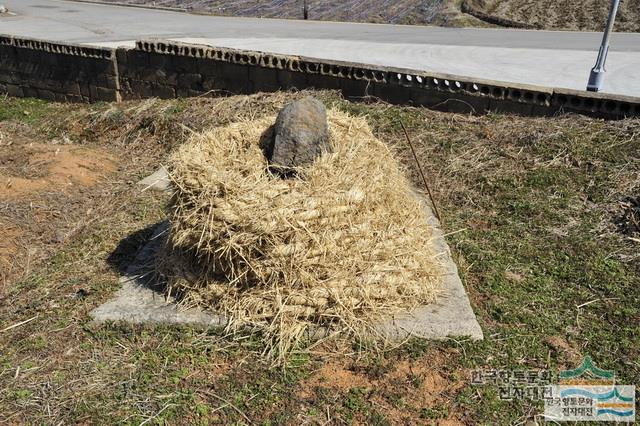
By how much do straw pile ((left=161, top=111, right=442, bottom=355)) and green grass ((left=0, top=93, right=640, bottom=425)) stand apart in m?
0.26

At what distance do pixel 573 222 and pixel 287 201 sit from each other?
2882 millimetres

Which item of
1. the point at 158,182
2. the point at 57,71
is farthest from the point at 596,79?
the point at 57,71

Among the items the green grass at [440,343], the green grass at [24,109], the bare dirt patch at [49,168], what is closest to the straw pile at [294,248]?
the green grass at [440,343]

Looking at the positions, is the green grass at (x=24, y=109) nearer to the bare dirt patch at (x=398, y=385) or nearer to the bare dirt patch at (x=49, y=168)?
the bare dirt patch at (x=49, y=168)

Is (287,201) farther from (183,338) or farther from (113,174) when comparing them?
(113,174)

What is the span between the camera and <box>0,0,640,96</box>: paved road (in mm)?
10000

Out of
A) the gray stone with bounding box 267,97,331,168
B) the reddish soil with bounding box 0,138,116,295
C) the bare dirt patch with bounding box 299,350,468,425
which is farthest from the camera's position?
the reddish soil with bounding box 0,138,116,295

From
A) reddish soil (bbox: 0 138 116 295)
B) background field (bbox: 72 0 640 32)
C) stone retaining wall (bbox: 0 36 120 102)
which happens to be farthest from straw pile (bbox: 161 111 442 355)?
background field (bbox: 72 0 640 32)

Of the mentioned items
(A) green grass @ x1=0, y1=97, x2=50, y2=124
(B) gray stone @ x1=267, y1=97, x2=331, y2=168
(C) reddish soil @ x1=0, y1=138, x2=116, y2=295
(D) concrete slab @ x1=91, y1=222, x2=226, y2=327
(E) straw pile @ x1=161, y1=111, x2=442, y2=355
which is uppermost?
(B) gray stone @ x1=267, y1=97, x2=331, y2=168

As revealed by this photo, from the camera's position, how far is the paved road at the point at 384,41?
394 inches

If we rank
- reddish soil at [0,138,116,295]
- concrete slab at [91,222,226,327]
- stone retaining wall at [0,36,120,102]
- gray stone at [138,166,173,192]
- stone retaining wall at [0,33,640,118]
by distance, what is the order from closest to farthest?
1. concrete slab at [91,222,226,327]
2. reddish soil at [0,138,116,295]
3. gray stone at [138,166,173,192]
4. stone retaining wall at [0,33,640,118]
5. stone retaining wall at [0,36,120,102]

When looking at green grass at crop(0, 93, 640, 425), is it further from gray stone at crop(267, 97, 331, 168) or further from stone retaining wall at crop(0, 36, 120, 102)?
stone retaining wall at crop(0, 36, 120, 102)

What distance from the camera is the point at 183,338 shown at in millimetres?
3594

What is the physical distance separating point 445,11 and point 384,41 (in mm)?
9483
